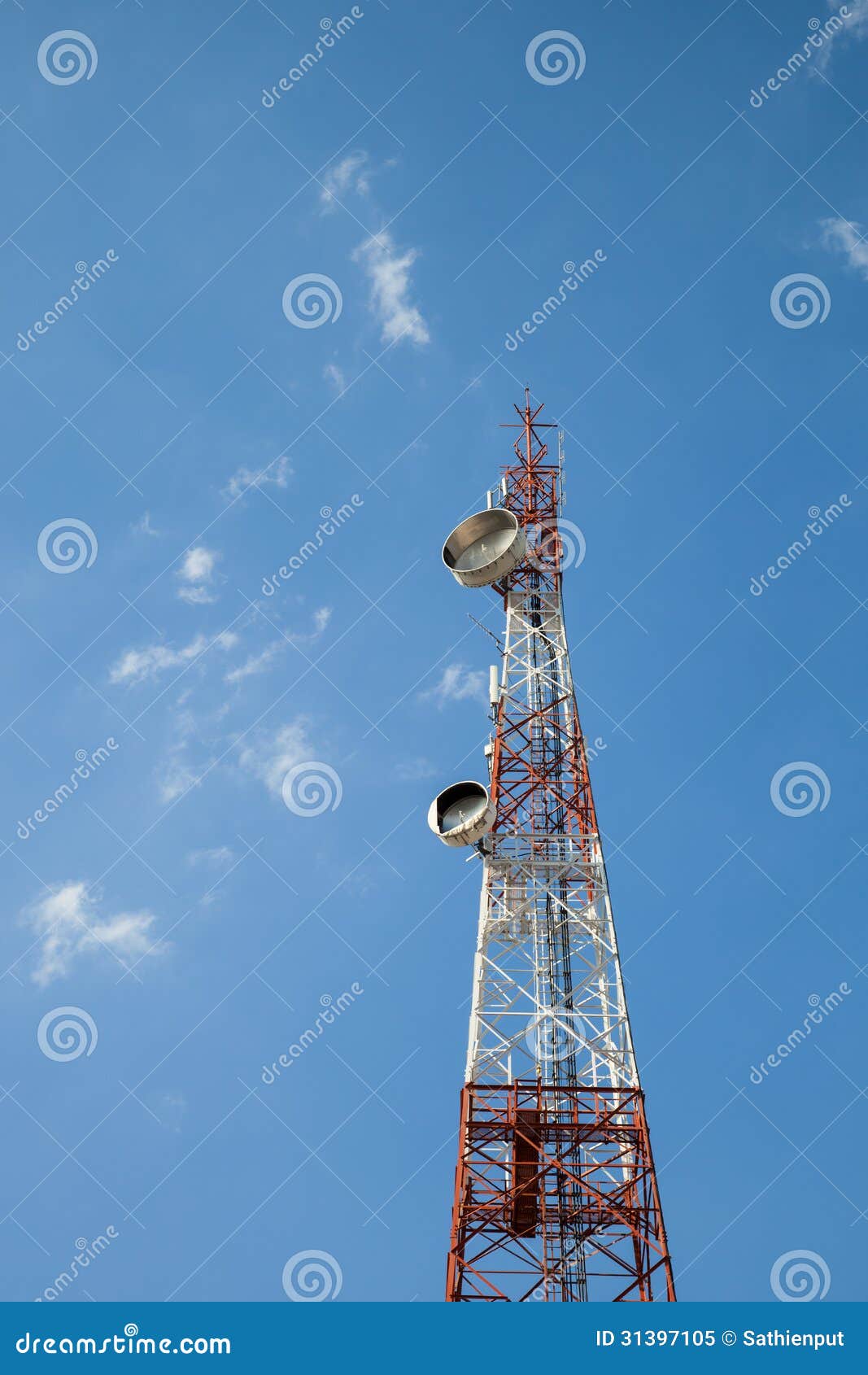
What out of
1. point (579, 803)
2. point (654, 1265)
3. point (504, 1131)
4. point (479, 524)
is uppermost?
point (479, 524)

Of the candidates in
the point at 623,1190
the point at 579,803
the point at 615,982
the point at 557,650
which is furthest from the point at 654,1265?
the point at 557,650

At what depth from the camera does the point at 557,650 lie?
62125 millimetres

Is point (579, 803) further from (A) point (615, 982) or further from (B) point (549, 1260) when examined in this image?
(B) point (549, 1260)

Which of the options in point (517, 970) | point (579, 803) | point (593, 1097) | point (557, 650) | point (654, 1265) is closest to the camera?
point (654, 1265)

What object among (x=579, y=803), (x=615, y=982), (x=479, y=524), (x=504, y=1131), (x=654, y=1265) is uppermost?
(x=479, y=524)

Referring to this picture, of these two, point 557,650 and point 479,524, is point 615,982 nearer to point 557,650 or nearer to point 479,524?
point 557,650

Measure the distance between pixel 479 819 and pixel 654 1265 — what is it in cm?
1621

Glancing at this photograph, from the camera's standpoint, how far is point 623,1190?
48.8 meters

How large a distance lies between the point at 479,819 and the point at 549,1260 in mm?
15163
